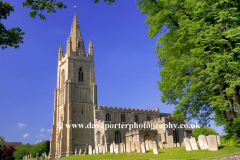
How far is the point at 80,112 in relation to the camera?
48031mm

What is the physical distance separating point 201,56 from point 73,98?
37895 mm

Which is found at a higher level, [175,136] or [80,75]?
[80,75]

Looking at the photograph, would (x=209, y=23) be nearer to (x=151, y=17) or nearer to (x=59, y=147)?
(x=151, y=17)

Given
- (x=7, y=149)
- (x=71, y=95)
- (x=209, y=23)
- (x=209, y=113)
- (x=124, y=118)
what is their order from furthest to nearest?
(x=7, y=149) → (x=124, y=118) → (x=71, y=95) → (x=209, y=113) → (x=209, y=23)

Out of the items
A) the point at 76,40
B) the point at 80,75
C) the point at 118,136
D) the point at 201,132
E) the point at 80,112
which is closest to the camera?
the point at 118,136

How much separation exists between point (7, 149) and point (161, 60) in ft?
210

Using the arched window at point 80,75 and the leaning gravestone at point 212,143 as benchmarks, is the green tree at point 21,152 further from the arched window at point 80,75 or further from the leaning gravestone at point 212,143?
the leaning gravestone at point 212,143

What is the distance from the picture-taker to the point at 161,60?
18766 mm

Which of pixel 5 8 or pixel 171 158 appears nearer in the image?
pixel 5 8

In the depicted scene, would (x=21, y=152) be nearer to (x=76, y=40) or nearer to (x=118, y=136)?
(x=76, y=40)

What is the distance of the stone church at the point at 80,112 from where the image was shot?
4181 centimetres

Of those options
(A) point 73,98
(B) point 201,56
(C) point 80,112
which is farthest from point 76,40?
(B) point 201,56

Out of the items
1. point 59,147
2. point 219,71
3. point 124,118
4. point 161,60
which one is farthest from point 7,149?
point 219,71

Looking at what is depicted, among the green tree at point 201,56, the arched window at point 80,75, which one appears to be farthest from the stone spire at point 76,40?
the green tree at point 201,56
